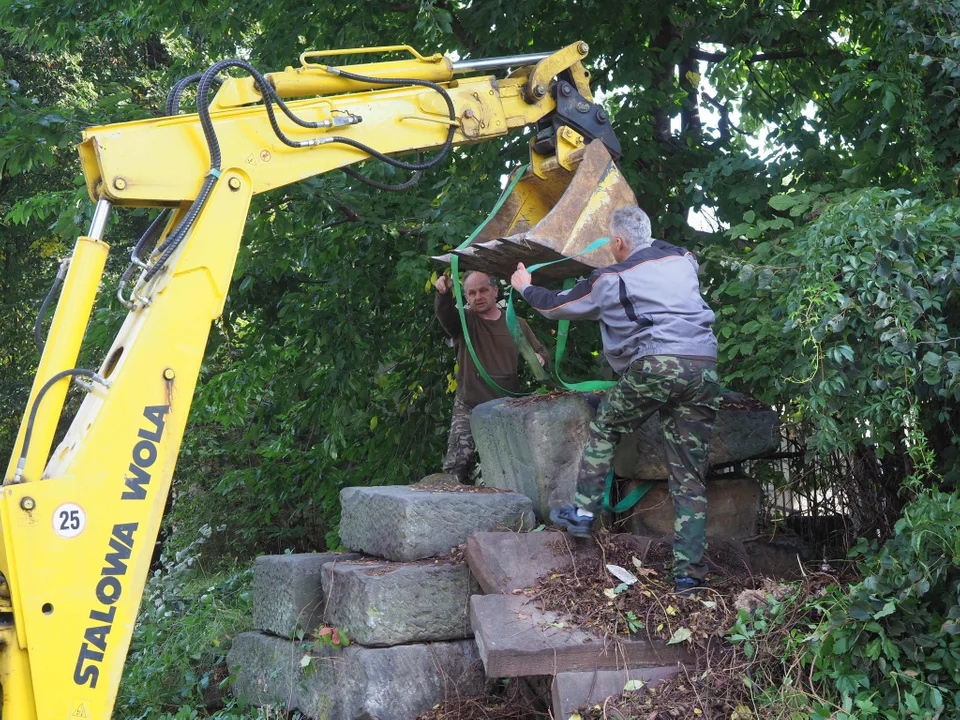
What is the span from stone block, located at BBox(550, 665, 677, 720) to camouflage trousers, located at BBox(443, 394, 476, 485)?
251 centimetres

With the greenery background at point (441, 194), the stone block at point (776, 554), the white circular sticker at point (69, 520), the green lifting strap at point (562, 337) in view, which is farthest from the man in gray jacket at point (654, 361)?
the white circular sticker at point (69, 520)

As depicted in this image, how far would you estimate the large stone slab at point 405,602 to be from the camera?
16.7 ft

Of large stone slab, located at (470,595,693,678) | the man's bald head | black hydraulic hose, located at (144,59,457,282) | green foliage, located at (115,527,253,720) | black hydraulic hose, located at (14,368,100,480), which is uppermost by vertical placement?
black hydraulic hose, located at (144,59,457,282)

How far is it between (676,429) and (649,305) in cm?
62

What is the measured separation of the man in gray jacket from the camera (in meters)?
4.65

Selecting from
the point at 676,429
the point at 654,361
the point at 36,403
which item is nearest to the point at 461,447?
the point at 676,429

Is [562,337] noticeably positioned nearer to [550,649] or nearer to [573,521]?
[573,521]

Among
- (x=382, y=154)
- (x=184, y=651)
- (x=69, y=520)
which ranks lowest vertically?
(x=184, y=651)

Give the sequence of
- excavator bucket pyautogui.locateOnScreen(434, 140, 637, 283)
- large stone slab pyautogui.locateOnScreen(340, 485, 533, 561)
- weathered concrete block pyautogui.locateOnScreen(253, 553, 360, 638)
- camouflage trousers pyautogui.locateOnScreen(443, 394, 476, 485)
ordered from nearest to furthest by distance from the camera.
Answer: excavator bucket pyautogui.locateOnScreen(434, 140, 637, 283) < large stone slab pyautogui.locateOnScreen(340, 485, 533, 561) < weathered concrete block pyautogui.locateOnScreen(253, 553, 360, 638) < camouflage trousers pyautogui.locateOnScreen(443, 394, 476, 485)

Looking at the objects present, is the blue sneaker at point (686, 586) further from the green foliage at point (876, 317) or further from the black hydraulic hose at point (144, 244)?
the black hydraulic hose at point (144, 244)

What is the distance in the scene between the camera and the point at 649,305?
4.71m

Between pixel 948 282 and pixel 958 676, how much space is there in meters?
1.52

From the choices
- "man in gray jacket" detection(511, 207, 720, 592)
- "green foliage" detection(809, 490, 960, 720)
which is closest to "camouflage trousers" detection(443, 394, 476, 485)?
"man in gray jacket" detection(511, 207, 720, 592)

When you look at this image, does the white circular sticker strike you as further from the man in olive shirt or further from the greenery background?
the man in olive shirt
